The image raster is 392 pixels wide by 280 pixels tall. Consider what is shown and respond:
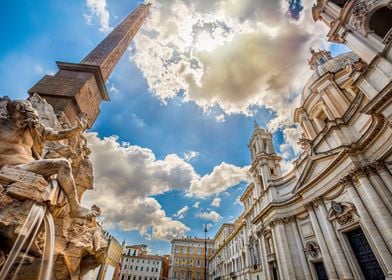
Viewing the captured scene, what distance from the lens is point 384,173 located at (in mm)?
10492

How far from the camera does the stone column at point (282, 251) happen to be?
15.8 meters

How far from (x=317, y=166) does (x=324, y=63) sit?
1705cm

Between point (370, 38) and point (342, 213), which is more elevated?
point (370, 38)

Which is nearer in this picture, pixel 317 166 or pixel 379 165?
pixel 379 165

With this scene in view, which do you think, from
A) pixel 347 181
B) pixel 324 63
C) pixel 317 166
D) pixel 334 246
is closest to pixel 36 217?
pixel 347 181

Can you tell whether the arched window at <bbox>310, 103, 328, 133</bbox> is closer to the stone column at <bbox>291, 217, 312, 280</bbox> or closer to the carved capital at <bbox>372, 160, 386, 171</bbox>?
the carved capital at <bbox>372, 160, 386, 171</bbox>

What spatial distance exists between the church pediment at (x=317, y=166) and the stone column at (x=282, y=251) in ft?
13.4

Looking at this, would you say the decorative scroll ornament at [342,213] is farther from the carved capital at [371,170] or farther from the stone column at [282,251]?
the stone column at [282,251]

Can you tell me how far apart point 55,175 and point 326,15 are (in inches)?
894

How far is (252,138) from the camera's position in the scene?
28531 millimetres

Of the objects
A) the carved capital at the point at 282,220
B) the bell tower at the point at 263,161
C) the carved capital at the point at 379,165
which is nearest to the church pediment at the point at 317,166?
the carved capital at the point at 379,165

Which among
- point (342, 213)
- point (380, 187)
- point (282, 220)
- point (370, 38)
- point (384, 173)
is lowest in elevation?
point (342, 213)

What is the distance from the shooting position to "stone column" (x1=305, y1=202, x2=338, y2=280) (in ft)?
A: 41.5

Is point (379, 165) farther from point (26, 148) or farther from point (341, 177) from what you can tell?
point (26, 148)
